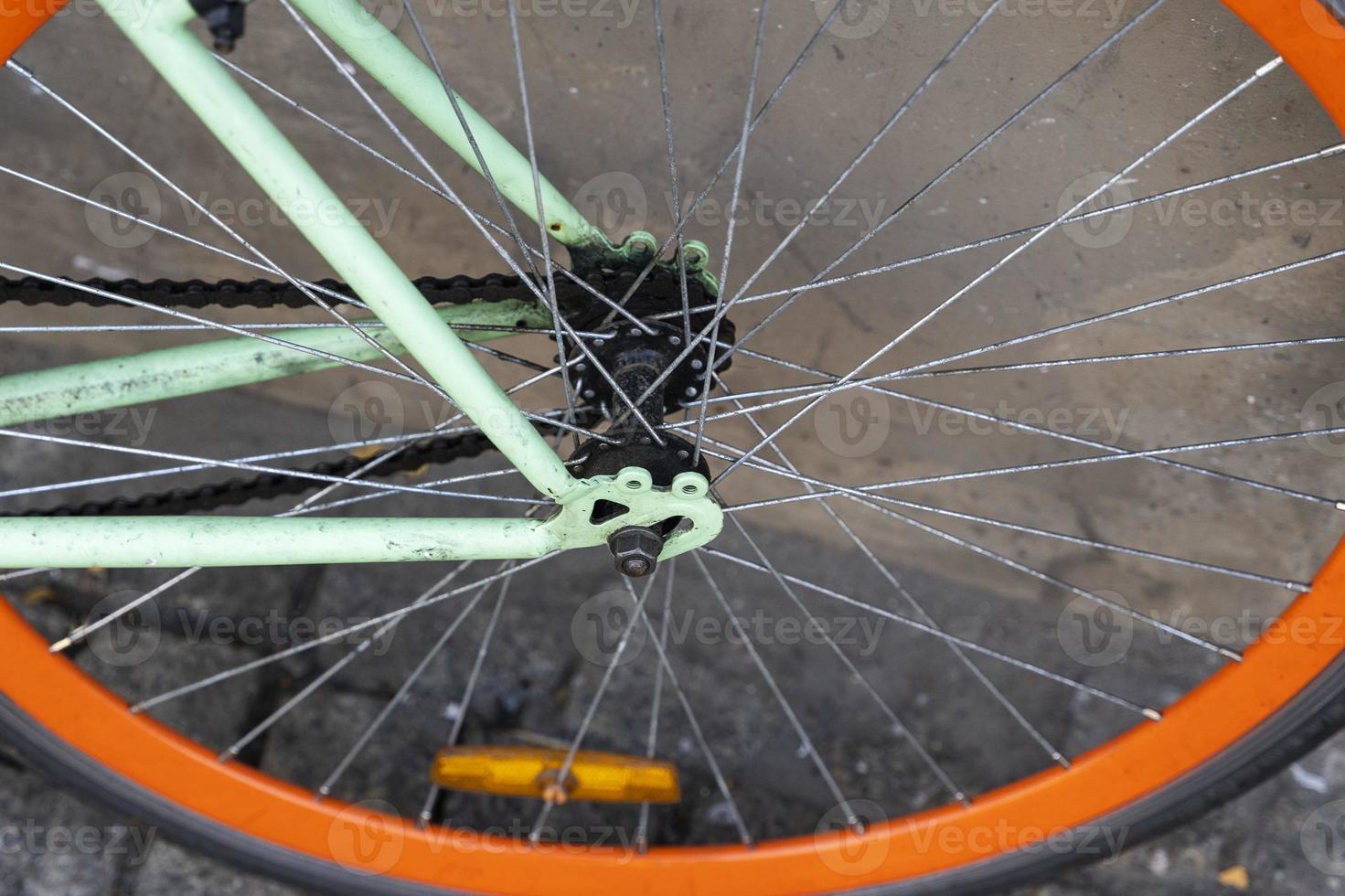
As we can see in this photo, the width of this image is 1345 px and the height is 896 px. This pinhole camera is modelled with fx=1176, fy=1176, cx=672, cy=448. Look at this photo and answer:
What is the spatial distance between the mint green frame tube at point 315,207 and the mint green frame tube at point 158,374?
342mm

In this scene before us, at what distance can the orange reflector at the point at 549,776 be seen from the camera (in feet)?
6.77

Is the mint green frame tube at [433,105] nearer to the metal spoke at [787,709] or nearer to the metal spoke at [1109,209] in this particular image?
the metal spoke at [1109,209]

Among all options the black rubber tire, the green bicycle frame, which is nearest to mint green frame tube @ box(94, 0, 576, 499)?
the green bicycle frame

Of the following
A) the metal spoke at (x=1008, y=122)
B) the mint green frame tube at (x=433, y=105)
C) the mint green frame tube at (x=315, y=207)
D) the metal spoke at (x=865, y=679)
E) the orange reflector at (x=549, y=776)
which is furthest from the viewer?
the orange reflector at (x=549, y=776)

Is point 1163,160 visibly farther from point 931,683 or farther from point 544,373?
point 931,683

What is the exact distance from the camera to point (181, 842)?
78.4 inches

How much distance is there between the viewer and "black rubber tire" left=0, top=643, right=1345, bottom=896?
1.77 meters

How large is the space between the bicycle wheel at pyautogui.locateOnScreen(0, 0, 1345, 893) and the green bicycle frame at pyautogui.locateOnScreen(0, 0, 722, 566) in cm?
5

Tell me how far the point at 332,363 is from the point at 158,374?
0.23 meters

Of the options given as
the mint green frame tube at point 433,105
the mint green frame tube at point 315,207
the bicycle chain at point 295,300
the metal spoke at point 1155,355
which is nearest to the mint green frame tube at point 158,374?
the bicycle chain at point 295,300

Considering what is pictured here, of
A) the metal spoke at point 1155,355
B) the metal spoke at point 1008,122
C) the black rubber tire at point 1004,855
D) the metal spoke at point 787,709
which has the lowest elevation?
the black rubber tire at point 1004,855

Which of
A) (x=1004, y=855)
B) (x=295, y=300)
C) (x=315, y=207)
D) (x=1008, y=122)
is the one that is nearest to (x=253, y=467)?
(x=295, y=300)

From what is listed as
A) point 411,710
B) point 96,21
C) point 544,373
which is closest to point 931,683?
point 411,710

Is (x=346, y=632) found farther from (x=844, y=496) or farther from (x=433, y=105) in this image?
(x=844, y=496)
